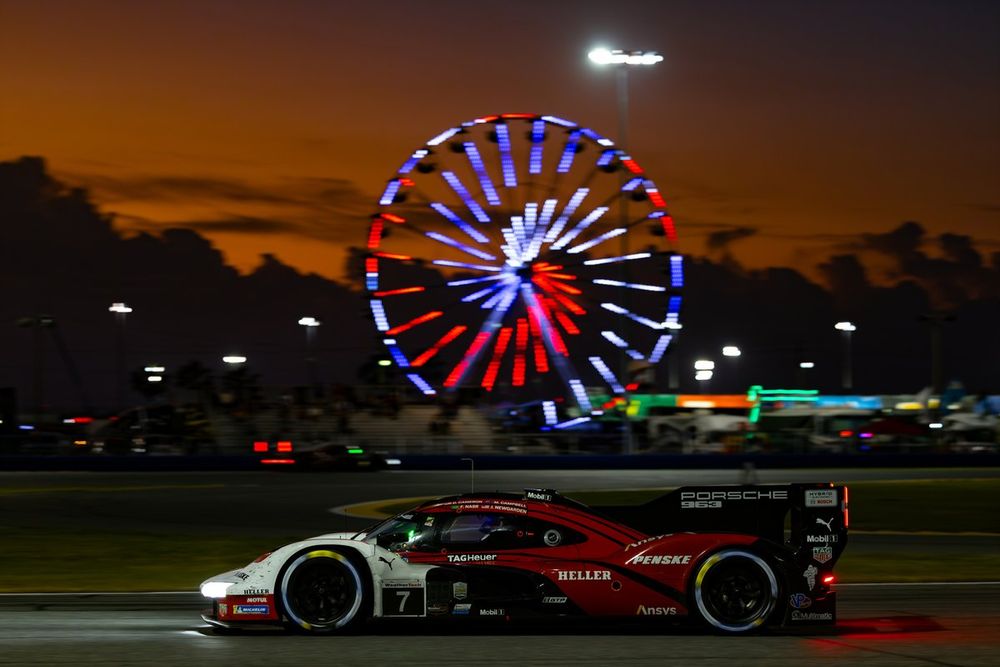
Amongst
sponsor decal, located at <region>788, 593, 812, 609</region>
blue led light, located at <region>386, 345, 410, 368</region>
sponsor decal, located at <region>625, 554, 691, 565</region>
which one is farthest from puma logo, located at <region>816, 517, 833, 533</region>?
blue led light, located at <region>386, 345, 410, 368</region>

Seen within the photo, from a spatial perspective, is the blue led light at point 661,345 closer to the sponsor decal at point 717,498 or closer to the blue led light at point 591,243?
the blue led light at point 591,243

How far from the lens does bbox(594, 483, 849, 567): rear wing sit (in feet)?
30.4

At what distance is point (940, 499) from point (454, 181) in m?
19.8

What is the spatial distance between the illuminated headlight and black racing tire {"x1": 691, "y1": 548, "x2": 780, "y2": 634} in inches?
126

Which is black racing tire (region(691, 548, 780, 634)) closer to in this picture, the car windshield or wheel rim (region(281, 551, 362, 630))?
the car windshield

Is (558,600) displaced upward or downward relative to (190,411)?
downward

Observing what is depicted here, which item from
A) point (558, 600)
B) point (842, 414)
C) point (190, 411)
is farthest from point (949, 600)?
point (842, 414)

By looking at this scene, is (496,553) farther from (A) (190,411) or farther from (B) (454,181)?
(A) (190,411)

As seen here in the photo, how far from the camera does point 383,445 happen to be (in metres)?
42.1

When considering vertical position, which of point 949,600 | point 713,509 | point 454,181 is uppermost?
point 454,181

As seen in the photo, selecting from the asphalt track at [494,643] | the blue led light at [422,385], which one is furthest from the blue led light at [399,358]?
the asphalt track at [494,643]

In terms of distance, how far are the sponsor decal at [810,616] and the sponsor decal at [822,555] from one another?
36 centimetres

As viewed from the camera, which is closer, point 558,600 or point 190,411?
point 558,600

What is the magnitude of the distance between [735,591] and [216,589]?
356cm
